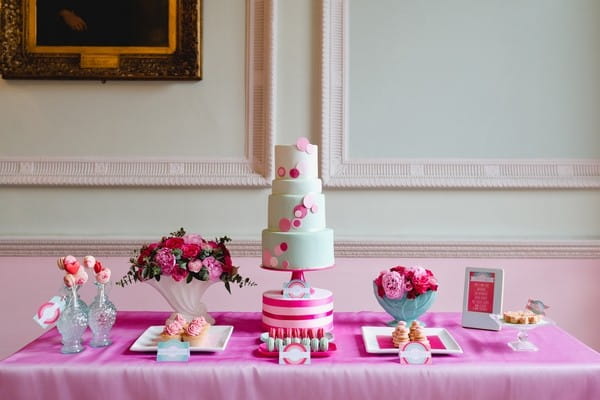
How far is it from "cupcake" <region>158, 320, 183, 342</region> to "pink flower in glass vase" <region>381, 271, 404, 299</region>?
0.73 meters

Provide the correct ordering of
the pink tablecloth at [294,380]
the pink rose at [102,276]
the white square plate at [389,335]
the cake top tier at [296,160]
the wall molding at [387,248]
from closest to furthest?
the pink tablecloth at [294,380] < the white square plate at [389,335] < the pink rose at [102,276] < the cake top tier at [296,160] < the wall molding at [387,248]

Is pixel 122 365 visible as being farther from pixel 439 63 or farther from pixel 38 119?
pixel 439 63

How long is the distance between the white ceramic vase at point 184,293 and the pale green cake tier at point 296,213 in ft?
1.19

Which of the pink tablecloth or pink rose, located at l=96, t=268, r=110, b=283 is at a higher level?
pink rose, located at l=96, t=268, r=110, b=283

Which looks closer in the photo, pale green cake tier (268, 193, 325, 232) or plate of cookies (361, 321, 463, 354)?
plate of cookies (361, 321, 463, 354)

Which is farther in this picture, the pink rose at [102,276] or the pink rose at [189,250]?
the pink rose at [189,250]

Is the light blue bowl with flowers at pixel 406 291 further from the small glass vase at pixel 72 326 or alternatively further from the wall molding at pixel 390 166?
the small glass vase at pixel 72 326

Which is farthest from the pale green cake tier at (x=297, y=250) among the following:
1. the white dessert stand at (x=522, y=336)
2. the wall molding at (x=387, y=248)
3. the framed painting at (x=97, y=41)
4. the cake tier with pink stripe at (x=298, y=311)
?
the framed painting at (x=97, y=41)

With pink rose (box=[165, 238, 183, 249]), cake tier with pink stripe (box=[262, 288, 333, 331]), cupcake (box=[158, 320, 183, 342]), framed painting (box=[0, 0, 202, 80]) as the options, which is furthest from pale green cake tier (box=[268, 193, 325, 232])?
framed painting (box=[0, 0, 202, 80])

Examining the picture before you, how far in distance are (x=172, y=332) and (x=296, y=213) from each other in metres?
0.57

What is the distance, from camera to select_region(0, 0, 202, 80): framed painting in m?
2.95

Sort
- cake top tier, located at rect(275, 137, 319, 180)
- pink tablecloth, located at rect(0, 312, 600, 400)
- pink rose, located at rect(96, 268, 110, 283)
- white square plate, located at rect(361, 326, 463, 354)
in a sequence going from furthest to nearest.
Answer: cake top tier, located at rect(275, 137, 319, 180), pink rose, located at rect(96, 268, 110, 283), white square plate, located at rect(361, 326, 463, 354), pink tablecloth, located at rect(0, 312, 600, 400)

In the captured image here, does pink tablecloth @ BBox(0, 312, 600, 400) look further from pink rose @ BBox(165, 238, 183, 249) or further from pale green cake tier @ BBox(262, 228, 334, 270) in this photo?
pink rose @ BBox(165, 238, 183, 249)

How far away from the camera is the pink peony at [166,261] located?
211cm
